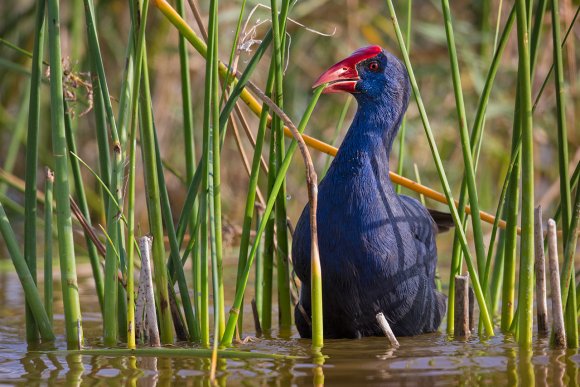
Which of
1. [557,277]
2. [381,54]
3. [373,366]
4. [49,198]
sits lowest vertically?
[373,366]

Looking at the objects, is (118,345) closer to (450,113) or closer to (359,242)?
(359,242)

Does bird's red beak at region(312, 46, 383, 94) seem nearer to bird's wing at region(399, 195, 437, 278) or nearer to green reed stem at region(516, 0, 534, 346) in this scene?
bird's wing at region(399, 195, 437, 278)

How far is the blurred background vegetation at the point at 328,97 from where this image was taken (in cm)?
541

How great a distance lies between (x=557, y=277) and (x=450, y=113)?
142 inches

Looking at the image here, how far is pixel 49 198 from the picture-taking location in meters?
2.50

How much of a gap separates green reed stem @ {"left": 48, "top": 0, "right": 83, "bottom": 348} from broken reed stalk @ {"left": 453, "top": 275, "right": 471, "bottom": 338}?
100 cm

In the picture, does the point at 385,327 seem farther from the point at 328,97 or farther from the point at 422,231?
the point at 328,97

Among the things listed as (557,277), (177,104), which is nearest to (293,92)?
(177,104)

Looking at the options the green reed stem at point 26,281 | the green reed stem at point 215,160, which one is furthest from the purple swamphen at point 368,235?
the green reed stem at point 26,281

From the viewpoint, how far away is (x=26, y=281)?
2.41 metres

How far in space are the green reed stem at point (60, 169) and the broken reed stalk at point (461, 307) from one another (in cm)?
100

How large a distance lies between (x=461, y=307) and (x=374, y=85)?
714 mm

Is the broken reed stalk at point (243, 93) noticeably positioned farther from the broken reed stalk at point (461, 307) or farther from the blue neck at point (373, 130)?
the broken reed stalk at point (461, 307)

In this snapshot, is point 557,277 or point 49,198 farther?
point 49,198
